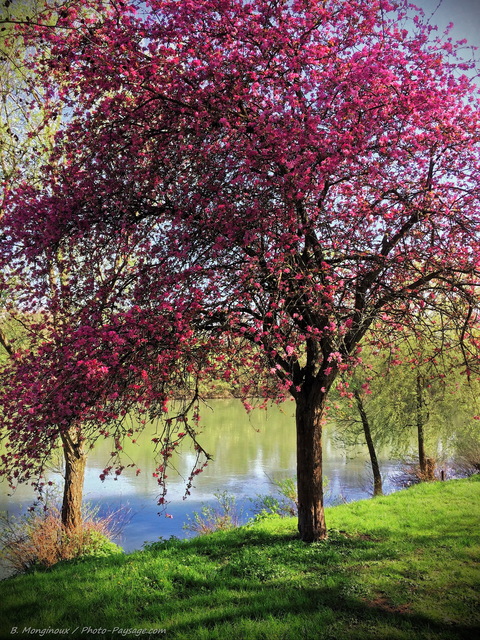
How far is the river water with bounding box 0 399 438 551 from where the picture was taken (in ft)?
50.0

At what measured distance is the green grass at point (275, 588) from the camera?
5.08m

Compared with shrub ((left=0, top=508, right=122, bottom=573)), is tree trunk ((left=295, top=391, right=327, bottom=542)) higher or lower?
higher

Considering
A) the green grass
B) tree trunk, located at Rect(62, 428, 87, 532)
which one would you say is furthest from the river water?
the green grass

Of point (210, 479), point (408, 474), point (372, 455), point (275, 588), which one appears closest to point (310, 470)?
point (275, 588)

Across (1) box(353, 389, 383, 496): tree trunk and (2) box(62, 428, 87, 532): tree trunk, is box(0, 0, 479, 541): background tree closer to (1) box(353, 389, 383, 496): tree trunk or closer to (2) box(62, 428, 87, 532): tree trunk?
(2) box(62, 428, 87, 532): tree trunk

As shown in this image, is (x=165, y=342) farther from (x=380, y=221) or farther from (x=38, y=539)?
(x=38, y=539)

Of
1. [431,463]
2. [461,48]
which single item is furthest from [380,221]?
[431,463]

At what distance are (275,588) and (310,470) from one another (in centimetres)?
257

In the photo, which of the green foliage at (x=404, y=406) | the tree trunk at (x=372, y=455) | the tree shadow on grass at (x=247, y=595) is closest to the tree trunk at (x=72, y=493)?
the tree shadow on grass at (x=247, y=595)

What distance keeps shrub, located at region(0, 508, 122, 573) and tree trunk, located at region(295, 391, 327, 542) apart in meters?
3.95

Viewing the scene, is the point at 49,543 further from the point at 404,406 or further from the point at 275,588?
the point at 404,406

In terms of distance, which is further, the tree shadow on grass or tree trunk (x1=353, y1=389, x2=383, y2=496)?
tree trunk (x1=353, y1=389, x2=383, y2=496)

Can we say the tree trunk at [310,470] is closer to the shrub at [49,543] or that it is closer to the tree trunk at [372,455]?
the shrub at [49,543]

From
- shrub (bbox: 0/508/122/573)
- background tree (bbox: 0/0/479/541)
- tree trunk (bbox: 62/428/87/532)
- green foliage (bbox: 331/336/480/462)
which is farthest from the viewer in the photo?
green foliage (bbox: 331/336/480/462)
